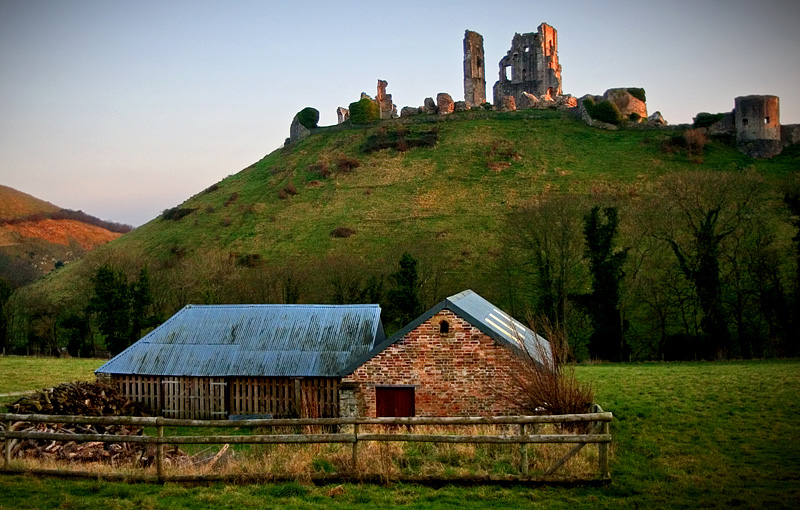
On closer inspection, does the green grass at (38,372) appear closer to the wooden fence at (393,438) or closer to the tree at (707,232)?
the wooden fence at (393,438)

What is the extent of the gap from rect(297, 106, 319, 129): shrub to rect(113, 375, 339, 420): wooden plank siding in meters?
67.2

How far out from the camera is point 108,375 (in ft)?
73.4

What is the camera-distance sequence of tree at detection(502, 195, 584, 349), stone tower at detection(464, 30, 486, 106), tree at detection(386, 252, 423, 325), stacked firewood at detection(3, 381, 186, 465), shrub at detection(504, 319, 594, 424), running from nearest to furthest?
stacked firewood at detection(3, 381, 186, 465)
shrub at detection(504, 319, 594, 424)
tree at detection(386, 252, 423, 325)
tree at detection(502, 195, 584, 349)
stone tower at detection(464, 30, 486, 106)

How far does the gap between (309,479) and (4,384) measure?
71.3ft

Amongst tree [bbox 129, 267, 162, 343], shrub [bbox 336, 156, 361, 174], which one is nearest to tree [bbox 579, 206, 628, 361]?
tree [bbox 129, 267, 162, 343]

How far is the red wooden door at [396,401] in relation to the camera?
18.9 meters

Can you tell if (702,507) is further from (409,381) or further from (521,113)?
(521,113)

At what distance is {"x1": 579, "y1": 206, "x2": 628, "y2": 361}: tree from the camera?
39.1m

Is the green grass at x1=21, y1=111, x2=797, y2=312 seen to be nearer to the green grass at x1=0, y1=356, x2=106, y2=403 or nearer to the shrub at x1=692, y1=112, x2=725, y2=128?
the shrub at x1=692, y1=112, x2=725, y2=128

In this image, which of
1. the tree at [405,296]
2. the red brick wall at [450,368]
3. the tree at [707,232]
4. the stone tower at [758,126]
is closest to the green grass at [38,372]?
the red brick wall at [450,368]

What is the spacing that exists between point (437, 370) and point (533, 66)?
85073 millimetres

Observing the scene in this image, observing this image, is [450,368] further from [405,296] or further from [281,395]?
[405,296]

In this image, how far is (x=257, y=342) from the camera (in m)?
22.3

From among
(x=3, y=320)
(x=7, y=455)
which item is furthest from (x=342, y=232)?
(x=7, y=455)
